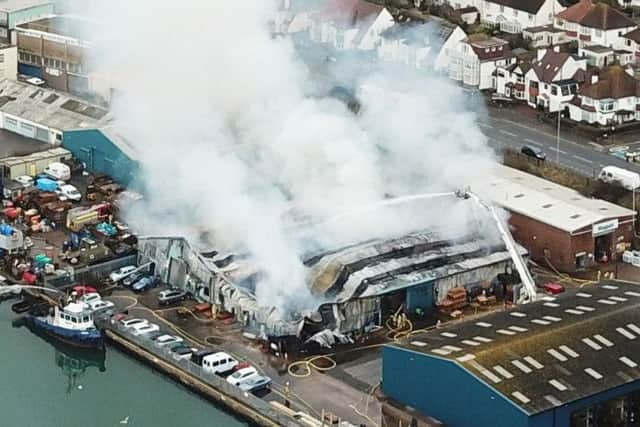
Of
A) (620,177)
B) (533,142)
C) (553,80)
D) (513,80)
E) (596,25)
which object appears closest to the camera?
(620,177)

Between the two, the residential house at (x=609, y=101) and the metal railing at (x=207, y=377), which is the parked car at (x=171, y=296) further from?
the residential house at (x=609, y=101)

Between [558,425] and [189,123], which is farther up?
[189,123]

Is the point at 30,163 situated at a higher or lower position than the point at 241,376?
higher

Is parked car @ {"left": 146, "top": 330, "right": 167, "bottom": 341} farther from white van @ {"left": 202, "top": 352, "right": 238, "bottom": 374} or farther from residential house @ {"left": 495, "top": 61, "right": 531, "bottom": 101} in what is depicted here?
residential house @ {"left": 495, "top": 61, "right": 531, "bottom": 101}

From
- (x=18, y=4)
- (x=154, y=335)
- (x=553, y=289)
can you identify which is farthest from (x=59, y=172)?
(x=553, y=289)

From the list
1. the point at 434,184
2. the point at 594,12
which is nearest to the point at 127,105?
the point at 434,184

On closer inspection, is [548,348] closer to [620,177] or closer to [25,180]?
[620,177]

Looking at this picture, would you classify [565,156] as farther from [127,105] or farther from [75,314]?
[75,314]
